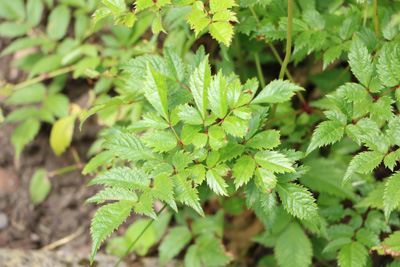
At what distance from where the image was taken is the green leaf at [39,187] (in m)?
2.62

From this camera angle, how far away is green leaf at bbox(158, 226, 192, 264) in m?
1.95

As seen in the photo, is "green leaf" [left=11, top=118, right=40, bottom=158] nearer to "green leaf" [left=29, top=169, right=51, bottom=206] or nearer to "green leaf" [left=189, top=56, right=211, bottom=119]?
"green leaf" [left=29, top=169, right=51, bottom=206]

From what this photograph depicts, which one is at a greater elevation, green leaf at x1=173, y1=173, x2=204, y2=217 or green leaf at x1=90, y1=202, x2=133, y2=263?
green leaf at x1=173, y1=173, x2=204, y2=217

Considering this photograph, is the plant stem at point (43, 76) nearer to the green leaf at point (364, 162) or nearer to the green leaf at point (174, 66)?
the green leaf at point (174, 66)

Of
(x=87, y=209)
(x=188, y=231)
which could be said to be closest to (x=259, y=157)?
(x=188, y=231)

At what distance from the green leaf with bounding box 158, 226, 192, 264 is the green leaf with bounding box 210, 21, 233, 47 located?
1.27 metres

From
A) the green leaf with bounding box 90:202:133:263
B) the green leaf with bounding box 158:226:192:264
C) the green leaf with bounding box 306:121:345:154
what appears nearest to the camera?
the green leaf with bounding box 90:202:133:263

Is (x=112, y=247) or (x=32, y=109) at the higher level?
(x=32, y=109)

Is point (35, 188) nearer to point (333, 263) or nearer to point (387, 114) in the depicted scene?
point (333, 263)

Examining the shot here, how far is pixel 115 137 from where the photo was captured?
1307 millimetres

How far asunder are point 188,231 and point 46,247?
110cm

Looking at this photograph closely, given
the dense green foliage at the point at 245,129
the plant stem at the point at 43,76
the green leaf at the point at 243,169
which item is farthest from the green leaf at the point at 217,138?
the plant stem at the point at 43,76

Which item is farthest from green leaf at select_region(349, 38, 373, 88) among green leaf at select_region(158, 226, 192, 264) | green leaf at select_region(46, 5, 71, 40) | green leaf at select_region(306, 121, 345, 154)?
green leaf at select_region(46, 5, 71, 40)

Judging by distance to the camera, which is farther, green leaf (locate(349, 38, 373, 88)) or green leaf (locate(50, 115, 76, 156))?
green leaf (locate(50, 115, 76, 156))
